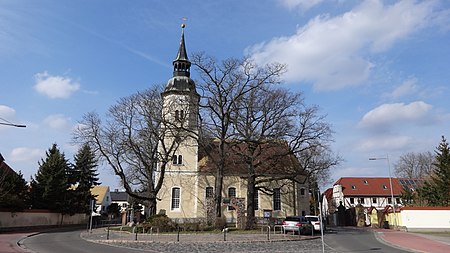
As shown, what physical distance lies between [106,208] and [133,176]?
4594 centimetres

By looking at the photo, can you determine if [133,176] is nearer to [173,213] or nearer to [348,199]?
[173,213]

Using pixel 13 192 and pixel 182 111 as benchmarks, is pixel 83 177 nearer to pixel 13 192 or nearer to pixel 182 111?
pixel 13 192

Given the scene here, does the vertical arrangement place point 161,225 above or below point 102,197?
below

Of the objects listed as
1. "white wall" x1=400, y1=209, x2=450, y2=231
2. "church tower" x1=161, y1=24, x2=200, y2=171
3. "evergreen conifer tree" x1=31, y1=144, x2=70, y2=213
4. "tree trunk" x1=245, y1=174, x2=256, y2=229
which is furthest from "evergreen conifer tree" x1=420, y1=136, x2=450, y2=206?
"evergreen conifer tree" x1=31, y1=144, x2=70, y2=213

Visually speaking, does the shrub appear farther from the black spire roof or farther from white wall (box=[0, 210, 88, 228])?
the black spire roof

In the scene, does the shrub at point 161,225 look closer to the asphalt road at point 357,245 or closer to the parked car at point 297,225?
the parked car at point 297,225

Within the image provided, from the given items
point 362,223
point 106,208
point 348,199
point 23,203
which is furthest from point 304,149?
point 106,208

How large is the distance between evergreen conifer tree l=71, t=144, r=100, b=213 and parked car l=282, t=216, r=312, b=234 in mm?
29754

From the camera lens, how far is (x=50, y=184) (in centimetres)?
4078

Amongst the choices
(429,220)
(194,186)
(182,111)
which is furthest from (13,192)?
(429,220)

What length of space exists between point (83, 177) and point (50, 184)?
10.5m

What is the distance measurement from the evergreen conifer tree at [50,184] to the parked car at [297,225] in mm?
26870

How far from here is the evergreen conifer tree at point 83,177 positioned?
48.6 metres

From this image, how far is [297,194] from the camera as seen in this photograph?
164 feet
